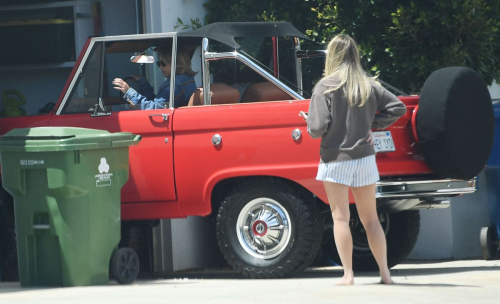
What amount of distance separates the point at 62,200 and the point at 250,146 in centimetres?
156

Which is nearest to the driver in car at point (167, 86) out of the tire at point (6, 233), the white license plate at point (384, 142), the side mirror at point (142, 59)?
the side mirror at point (142, 59)

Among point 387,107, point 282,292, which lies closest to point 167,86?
point 387,107

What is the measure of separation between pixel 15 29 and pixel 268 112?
479 cm

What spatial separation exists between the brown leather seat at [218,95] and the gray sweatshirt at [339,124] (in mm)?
1808

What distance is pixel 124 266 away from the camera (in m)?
7.79

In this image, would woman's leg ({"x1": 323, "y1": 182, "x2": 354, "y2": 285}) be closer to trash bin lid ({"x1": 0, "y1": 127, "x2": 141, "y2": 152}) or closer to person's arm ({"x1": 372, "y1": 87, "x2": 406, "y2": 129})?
person's arm ({"x1": 372, "y1": 87, "x2": 406, "y2": 129})

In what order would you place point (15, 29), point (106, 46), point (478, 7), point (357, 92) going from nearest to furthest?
1. point (357, 92)
2. point (106, 46)
3. point (478, 7)
4. point (15, 29)

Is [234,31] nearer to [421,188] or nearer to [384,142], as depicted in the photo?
[384,142]

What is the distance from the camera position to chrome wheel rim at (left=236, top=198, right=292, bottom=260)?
8.11m

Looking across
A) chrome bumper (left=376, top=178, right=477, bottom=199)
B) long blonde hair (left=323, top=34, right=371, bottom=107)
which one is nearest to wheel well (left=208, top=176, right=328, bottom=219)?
chrome bumper (left=376, top=178, right=477, bottom=199)

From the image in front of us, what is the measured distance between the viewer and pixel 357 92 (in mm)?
6762

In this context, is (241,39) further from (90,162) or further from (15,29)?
(15,29)

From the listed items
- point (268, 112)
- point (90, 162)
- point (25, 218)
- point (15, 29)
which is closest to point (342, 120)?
point (268, 112)

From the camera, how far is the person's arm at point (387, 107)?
6.94 metres
